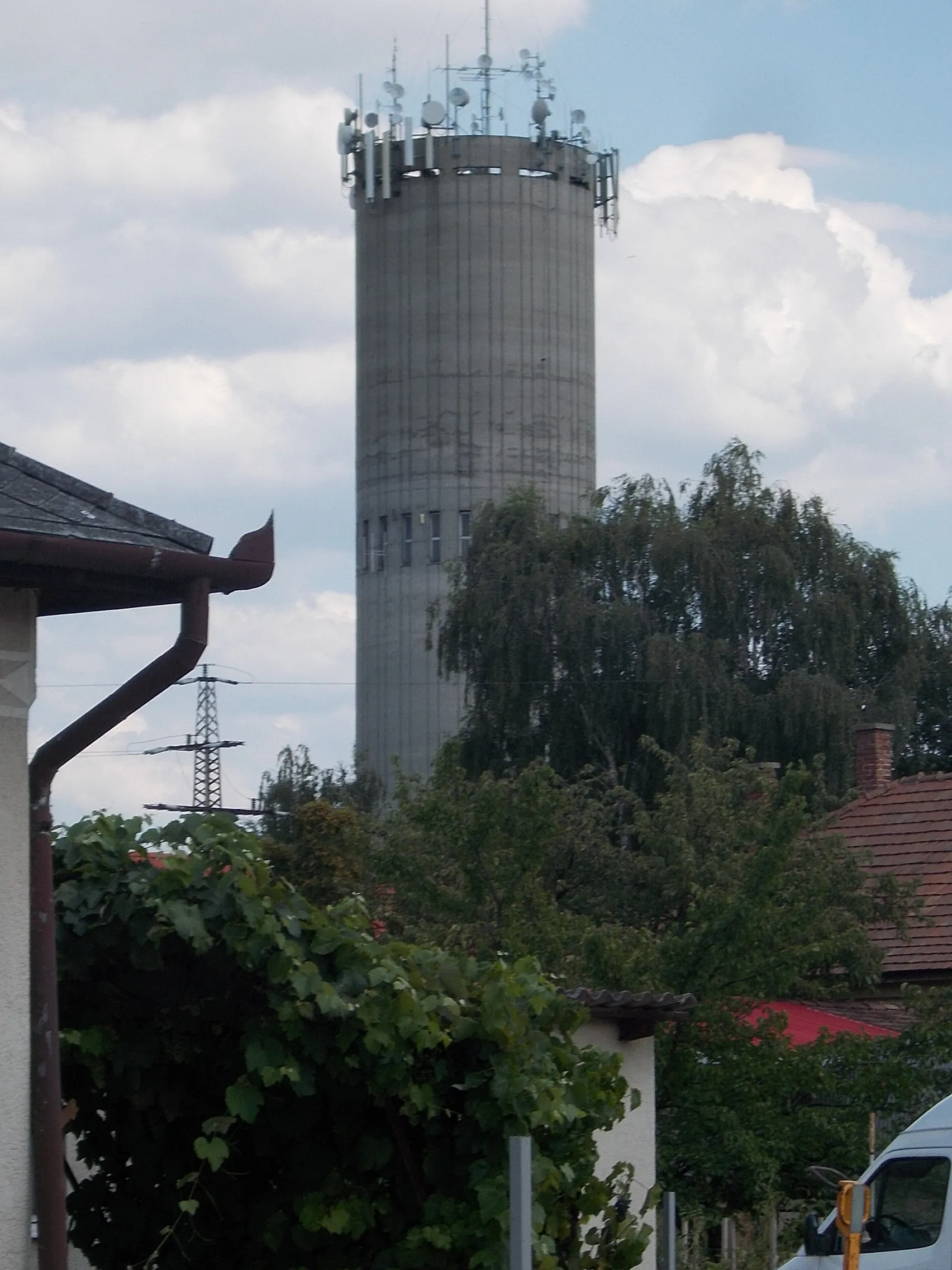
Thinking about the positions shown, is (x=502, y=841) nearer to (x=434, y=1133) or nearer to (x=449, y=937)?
(x=449, y=937)

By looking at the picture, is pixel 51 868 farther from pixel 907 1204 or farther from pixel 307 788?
pixel 307 788

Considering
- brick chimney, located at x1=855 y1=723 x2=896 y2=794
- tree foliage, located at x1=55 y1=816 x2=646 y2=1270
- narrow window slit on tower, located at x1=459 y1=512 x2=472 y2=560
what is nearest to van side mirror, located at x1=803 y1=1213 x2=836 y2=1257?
tree foliage, located at x1=55 y1=816 x2=646 y2=1270

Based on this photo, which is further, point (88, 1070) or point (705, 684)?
point (705, 684)

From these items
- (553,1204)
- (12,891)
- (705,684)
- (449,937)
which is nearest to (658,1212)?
(449,937)

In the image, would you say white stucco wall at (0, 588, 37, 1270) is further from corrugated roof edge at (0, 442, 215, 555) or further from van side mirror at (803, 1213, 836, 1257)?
van side mirror at (803, 1213, 836, 1257)

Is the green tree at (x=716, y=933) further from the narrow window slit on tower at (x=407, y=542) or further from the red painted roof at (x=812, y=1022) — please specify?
the narrow window slit on tower at (x=407, y=542)

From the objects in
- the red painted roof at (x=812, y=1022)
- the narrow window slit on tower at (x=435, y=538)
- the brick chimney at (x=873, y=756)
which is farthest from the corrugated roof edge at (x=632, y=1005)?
the narrow window slit on tower at (x=435, y=538)

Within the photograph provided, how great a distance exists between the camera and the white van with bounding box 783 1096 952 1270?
11.4 meters

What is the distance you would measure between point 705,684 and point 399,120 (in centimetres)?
4382

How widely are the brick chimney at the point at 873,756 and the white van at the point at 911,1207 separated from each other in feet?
72.7

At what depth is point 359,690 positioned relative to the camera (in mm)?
79750

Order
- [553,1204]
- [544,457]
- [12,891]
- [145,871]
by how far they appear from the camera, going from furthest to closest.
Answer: [544,457] < [553,1204] < [145,871] < [12,891]

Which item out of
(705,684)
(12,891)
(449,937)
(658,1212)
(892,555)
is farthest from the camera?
(892,555)

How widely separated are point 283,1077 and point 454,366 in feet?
231
